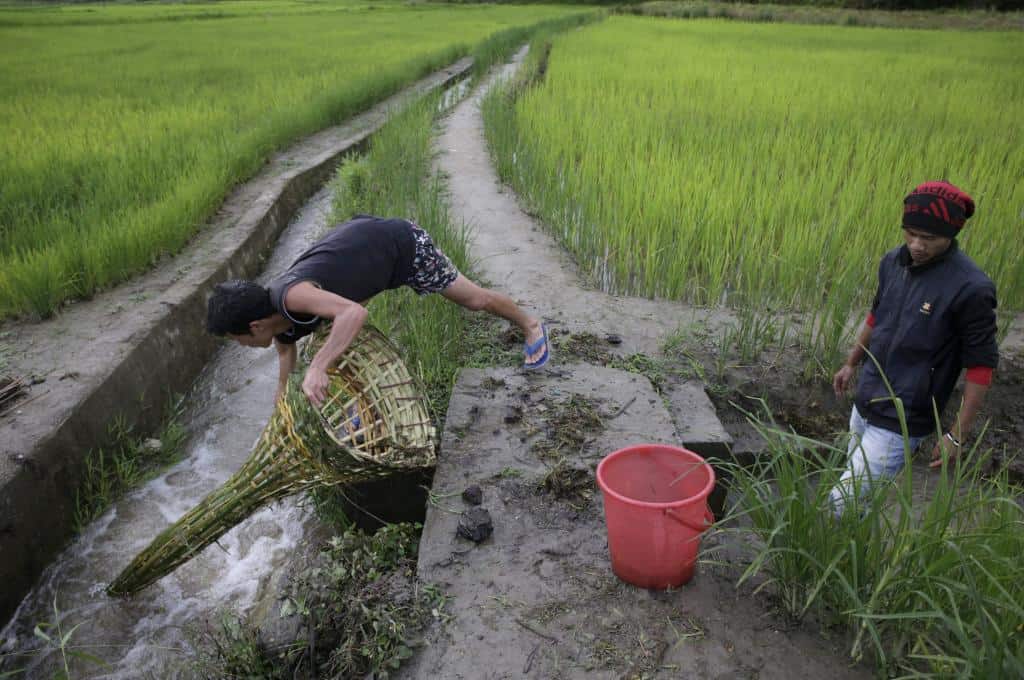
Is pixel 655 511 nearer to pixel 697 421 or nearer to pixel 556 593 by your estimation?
pixel 556 593

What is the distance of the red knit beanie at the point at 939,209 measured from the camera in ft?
5.42

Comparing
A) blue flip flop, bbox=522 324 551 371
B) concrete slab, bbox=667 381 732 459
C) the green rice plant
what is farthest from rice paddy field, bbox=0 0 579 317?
concrete slab, bbox=667 381 732 459

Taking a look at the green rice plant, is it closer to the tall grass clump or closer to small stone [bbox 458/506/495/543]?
small stone [bbox 458/506/495/543]

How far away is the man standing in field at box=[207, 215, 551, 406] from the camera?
1.88 m

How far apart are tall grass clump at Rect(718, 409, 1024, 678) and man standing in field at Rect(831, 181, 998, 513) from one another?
0.22m

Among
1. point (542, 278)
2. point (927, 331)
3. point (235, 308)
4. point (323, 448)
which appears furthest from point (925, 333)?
point (542, 278)

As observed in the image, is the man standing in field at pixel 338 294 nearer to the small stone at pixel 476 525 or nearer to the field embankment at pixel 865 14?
the small stone at pixel 476 525

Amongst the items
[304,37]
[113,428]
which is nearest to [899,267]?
[113,428]

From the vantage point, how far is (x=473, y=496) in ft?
6.11

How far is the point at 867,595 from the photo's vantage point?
1.35m

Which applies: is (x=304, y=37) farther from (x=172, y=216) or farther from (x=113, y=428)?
(x=113, y=428)

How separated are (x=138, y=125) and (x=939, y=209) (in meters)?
5.77

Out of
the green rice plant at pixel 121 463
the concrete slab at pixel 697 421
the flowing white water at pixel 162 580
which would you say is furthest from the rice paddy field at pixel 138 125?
the concrete slab at pixel 697 421

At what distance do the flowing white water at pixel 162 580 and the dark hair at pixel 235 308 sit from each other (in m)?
0.69
